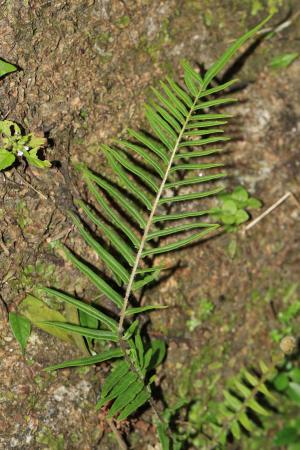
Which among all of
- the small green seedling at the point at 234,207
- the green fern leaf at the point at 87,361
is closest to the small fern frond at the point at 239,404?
the small green seedling at the point at 234,207

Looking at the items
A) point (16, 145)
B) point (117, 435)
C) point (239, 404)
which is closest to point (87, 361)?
point (117, 435)

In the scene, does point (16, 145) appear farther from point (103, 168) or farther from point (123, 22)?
point (123, 22)

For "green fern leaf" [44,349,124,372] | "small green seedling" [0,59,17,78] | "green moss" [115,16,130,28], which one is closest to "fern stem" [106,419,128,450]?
"green fern leaf" [44,349,124,372]

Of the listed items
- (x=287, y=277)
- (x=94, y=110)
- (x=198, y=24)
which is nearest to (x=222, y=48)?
(x=198, y=24)

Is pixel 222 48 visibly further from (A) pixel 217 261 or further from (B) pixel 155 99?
(A) pixel 217 261

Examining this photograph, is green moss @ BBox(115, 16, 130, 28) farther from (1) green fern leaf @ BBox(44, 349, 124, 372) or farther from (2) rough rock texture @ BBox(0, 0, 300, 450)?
(1) green fern leaf @ BBox(44, 349, 124, 372)

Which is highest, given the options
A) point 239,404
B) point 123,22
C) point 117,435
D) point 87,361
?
point 123,22

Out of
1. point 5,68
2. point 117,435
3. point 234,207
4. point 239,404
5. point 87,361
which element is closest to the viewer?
point 87,361

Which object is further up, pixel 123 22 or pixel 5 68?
pixel 5 68
